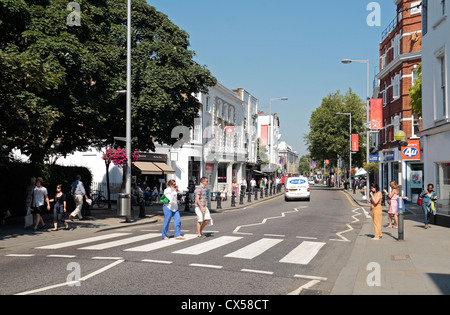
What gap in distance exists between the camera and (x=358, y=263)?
27.9 ft

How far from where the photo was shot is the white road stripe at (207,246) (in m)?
9.70

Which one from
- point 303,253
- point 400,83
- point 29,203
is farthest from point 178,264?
point 400,83

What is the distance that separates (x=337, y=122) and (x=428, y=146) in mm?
43373

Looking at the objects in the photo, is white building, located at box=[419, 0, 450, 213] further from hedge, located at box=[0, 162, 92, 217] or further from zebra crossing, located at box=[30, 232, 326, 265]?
hedge, located at box=[0, 162, 92, 217]

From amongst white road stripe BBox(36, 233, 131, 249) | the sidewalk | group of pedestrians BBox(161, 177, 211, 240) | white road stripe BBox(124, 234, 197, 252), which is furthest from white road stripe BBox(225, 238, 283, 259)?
white road stripe BBox(36, 233, 131, 249)

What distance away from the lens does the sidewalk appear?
6.34 metres

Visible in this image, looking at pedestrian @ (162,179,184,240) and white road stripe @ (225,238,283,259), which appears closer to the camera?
white road stripe @ (225,238,283,259)

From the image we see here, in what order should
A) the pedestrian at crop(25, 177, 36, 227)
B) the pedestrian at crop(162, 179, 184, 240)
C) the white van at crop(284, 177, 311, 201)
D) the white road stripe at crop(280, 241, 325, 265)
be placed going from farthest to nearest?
the white van at crop(284, 177, 311, 201) → the pedestrian at crop(25, 177, 36, 227) → the pedestrian at crop(162, 179, 184, 240) → the white road stripe at crop(280, 241, 325, 265)

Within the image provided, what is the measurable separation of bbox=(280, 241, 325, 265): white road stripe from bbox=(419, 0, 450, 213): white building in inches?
308

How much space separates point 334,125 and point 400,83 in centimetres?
2523

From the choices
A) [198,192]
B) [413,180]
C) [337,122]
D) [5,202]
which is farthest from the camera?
[337,122]

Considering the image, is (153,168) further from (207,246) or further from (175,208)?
(207,246)
